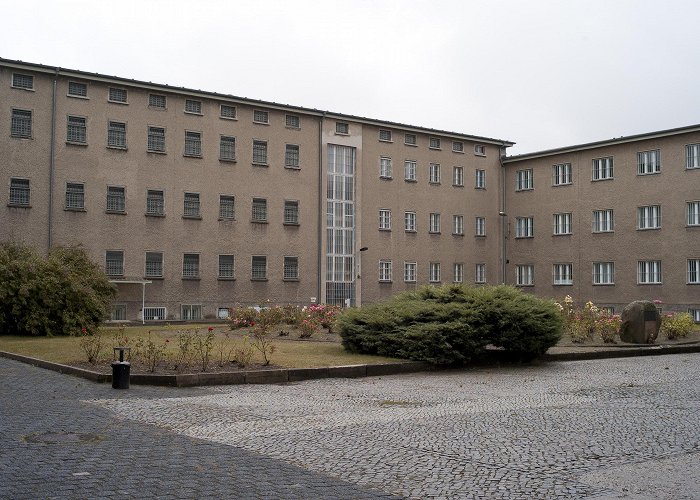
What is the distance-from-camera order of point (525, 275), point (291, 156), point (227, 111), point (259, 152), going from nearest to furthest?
point (227, 111) → point (259, 152) → point (291, 156) → point (525, 275)

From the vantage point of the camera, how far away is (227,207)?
4416cm

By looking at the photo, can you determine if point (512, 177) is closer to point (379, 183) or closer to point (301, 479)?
point (379, 183)

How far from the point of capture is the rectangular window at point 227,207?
43938 mm

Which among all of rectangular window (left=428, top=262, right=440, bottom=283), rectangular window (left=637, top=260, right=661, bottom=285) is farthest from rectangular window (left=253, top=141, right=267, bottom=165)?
rectangular window (left=637, top=260, right=661, bottom=285)

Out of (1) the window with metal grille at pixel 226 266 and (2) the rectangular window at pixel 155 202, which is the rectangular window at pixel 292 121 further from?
(2) the rectangular window at pixel 155 202

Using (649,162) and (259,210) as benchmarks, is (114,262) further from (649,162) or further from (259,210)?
(649,162)

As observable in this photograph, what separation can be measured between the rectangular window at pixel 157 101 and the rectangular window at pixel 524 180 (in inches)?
974

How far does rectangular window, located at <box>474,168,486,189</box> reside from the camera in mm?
54291

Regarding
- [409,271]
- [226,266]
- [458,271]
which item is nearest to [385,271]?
[409,271]

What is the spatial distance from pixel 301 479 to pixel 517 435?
333cm

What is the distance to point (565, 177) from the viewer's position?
51.6 meters

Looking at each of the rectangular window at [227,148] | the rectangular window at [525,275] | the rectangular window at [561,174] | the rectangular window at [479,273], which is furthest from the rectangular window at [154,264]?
the rectangular window at [561,174]

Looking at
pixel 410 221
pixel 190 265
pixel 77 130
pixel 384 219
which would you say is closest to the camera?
pixel 77 130

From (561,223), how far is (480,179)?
6367 mm
